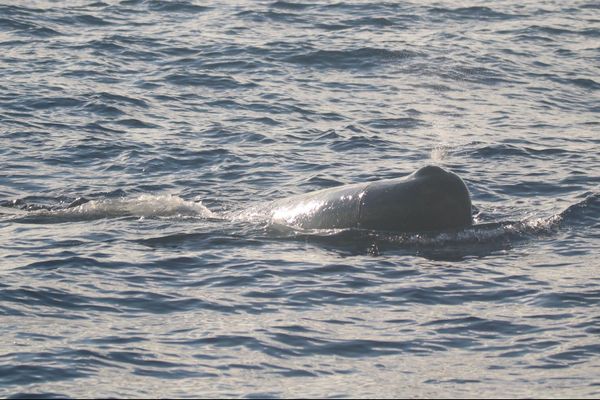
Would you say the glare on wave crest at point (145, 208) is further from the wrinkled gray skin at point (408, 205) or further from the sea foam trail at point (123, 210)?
the wrinkled gray skin at point (408, 205)

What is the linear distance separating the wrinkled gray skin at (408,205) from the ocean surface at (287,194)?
16 centimetres

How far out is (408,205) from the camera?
13.1 meters

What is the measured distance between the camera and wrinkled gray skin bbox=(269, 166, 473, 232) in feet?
42.7

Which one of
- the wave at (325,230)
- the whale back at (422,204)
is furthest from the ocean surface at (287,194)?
the whale back at (422,204)

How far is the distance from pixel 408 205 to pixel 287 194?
319 cm

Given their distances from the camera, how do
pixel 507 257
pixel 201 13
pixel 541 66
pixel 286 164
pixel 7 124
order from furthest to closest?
1. pixel 201 13
2. pixel 541 66
3. pixel 7 124
4. pixel 286 164
5. pixel 507 257

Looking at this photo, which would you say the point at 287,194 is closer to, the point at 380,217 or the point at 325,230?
the point at 325,230

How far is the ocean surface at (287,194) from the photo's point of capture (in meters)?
9.78

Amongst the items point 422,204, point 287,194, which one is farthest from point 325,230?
point 287,194

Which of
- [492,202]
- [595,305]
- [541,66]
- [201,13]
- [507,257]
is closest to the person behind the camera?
[595,305]

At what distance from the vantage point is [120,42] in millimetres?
25672

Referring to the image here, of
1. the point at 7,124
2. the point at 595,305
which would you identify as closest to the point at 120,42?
the point at 7,124

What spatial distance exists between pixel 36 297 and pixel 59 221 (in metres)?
3.22

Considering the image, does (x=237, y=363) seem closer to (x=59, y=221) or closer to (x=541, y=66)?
(x=59, y=221)
